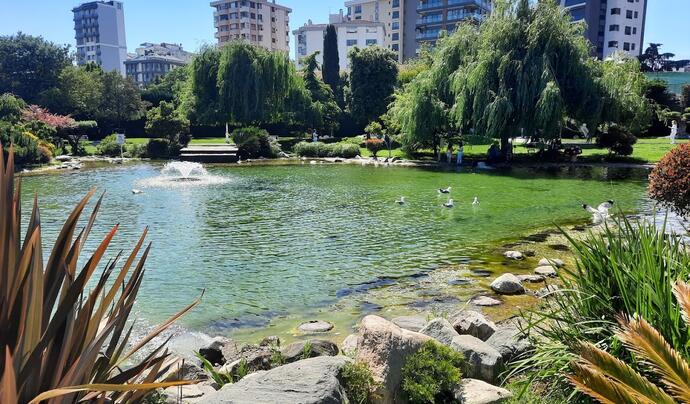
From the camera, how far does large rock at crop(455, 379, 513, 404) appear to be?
4.07 m

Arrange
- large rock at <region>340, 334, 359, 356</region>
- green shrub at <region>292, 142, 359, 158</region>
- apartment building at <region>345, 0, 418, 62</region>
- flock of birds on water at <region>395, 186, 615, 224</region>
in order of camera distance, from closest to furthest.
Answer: large rock at <region>340, 334, 359, 356</region> < flock of birds on water at <region>395, 186, 615, 224</region> < green shrub at <region>292, 142, 359, 158</region> < apartment building at <region>345, 0, 418, 62</region>

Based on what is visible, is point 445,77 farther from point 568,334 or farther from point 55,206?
point 568,334

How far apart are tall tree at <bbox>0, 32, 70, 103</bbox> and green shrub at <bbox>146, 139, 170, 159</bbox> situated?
993 inches

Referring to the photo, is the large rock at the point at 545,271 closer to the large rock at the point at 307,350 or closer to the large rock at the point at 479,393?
the large rock at the point at 307,350

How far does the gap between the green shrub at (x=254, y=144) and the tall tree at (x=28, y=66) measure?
95.6 ft

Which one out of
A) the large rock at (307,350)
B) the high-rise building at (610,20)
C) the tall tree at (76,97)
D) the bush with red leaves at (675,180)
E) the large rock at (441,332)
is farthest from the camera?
the high-rise building at (610,20)

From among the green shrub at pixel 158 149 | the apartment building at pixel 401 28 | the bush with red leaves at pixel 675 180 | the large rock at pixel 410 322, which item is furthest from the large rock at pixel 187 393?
the apartment building at pixel 401 28

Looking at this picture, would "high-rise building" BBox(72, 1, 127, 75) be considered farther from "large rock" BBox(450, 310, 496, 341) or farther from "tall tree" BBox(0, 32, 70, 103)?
"large rock" BBox(450, 310, 496, 341)

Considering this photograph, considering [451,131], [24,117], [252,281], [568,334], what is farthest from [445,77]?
[24,117]

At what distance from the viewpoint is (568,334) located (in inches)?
157

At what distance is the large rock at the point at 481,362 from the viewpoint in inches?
184

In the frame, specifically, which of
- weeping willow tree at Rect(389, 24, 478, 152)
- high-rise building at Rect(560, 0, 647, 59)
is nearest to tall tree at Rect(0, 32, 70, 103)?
weeping willow tree at Rect(389, 24, 478, 152)

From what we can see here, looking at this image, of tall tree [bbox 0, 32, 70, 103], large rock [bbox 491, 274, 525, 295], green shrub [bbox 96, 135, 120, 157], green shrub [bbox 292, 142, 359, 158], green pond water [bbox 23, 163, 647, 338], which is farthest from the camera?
tall tree [bbox 0, 32, 70, 103]

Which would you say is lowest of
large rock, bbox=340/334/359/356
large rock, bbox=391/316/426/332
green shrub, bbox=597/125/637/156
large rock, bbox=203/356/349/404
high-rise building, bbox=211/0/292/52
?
large rock, bbox=391/316/426/332
